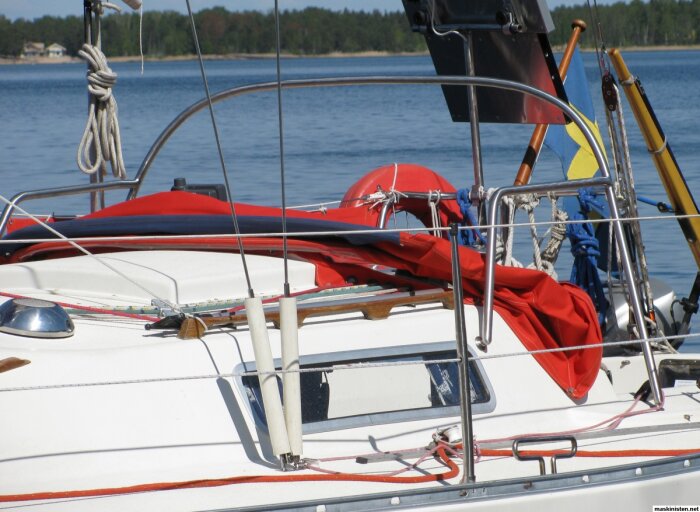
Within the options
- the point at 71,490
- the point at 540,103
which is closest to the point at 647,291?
the point at 540,103

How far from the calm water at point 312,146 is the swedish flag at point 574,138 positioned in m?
2.07

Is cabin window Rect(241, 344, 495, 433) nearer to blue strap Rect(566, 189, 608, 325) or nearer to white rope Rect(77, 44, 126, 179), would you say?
blue strap Rect(566, 189, 608, 325)

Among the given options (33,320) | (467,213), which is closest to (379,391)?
(33,320)

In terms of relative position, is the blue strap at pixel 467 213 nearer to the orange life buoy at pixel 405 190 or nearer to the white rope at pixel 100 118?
the orange life buoy at pixel 405 190

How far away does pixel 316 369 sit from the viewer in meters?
3.24

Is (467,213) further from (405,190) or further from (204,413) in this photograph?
(204,413)

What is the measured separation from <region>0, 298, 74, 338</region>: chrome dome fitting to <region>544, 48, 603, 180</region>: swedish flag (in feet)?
13.4

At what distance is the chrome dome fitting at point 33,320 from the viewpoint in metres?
3.52

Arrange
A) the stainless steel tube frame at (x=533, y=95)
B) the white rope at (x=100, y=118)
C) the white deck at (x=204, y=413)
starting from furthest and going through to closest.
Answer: the white rope at (x=100, y=118)
the stainless steel tube frame at (x=533, y=95)
the white deck at (x=204, y=413)

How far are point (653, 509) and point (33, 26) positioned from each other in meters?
6.32

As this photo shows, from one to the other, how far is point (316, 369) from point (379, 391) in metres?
0.50

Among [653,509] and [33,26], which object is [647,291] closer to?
[653,509]

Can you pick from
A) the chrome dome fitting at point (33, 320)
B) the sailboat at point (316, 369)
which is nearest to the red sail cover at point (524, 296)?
the sailboat at point (316, 369)

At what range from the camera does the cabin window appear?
359cm
